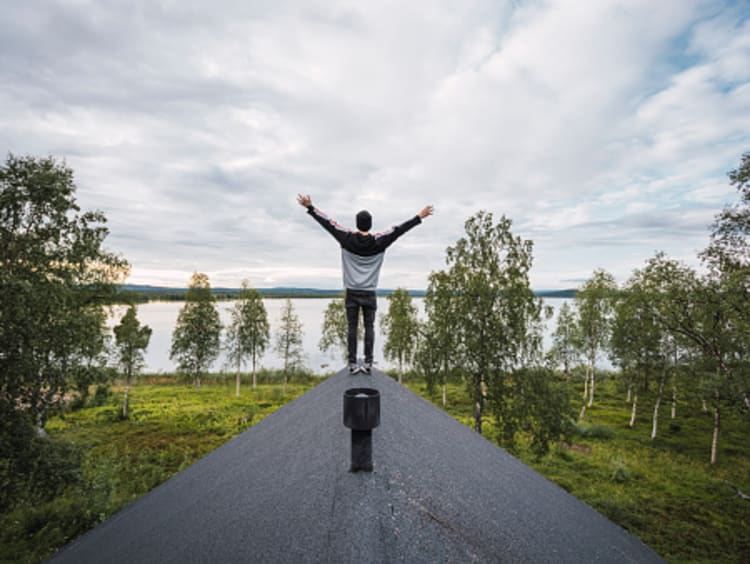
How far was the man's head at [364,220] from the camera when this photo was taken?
16.3 feet

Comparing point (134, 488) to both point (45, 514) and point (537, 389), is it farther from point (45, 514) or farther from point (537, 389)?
point (537, 389)

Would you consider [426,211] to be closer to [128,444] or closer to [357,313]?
[357,313]

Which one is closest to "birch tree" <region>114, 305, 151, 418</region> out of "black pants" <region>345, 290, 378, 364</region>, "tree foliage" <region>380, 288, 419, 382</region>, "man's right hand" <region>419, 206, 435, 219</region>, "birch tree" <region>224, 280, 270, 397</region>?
"birch tree" <region>224, 280, 270, 397</region>

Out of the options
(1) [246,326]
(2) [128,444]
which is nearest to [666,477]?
(2) [128,444]

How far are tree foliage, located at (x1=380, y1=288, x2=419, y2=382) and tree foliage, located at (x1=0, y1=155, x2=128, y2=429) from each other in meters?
31.8

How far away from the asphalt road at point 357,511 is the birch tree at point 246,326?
45.5 metres

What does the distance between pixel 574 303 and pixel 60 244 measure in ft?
153

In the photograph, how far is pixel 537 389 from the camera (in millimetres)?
17578

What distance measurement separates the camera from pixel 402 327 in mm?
43125

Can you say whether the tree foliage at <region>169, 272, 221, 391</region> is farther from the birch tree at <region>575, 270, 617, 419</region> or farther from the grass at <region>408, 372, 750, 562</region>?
the birch tree at <region>575, 270, 617, 419</region>

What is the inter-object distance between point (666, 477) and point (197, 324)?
45482 millimetres

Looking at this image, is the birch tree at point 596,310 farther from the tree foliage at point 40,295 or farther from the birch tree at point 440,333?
the tree foliage at point 40,295

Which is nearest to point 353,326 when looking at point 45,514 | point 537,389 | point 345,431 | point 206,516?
point 345,431

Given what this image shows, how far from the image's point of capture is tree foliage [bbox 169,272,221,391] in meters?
42.3
